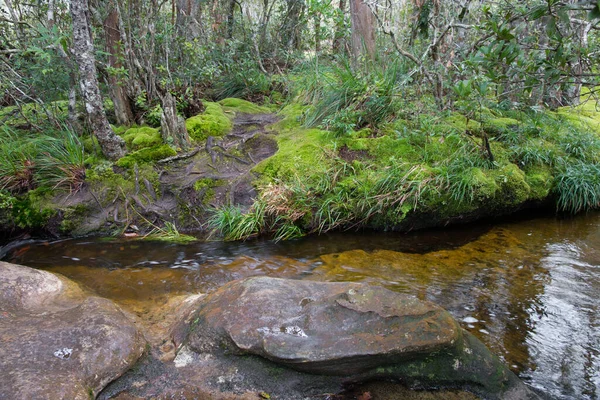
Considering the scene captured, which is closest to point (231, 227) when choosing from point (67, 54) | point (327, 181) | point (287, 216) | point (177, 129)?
point (287, 216)

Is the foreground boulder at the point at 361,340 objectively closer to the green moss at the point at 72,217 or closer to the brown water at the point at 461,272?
the brown water at the point at 461,272

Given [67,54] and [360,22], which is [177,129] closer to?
[67,54]

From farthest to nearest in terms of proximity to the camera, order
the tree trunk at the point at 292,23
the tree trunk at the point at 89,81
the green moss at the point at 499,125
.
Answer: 1. the tree trunk at the point at 292,23
2. the green moss at the point at 499,125
3. the tree trunk at the point at 89,81

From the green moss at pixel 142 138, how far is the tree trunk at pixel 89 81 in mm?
265

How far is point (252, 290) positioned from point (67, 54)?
17.6 ft

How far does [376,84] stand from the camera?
6.18 metres

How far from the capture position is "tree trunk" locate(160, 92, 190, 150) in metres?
6.42

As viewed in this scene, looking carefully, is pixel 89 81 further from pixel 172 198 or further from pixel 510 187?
pixel 510 187

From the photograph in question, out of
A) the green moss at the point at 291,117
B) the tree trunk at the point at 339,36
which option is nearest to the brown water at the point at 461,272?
the green moss at the point at 291,117

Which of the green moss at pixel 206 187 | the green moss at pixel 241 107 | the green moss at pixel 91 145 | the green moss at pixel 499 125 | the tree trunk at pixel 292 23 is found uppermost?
the tree trunk at pixel 292 23

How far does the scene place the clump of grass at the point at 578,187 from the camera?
5715 millimetres

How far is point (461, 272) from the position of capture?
4.23 m

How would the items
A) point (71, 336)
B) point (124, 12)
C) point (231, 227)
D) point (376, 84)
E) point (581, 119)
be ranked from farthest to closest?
point (581, 119), point (124, 12), point (376, 84), point (231, 227), point (71, 336)

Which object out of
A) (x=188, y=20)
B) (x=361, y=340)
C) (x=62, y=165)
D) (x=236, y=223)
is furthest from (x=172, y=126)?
(x=361, y=340)
